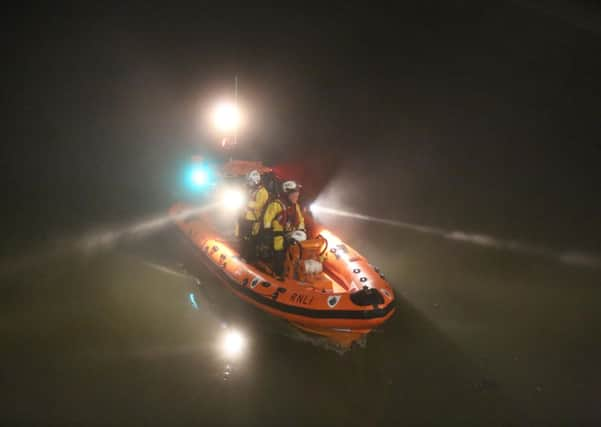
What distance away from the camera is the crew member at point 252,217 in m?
5.03

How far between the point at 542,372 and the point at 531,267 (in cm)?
392

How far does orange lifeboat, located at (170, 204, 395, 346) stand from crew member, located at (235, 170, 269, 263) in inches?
6.7

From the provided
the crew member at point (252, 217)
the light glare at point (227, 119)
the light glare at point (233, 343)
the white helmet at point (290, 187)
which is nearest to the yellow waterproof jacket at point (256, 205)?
the crew member at point (252, 217)

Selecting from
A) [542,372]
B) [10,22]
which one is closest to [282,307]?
[542,372]

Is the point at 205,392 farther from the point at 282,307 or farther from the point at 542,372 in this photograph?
the point at 542,372

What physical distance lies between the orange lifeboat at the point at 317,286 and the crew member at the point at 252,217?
0.56ft

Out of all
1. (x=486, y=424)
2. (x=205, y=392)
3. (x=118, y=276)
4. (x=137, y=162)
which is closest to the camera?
(x=486, y=424)

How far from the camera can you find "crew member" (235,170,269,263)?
5031mm

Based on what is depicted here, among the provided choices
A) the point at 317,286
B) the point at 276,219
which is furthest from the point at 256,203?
the point at 317,286

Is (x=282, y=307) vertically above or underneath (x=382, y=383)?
above

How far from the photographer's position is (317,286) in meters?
4.70

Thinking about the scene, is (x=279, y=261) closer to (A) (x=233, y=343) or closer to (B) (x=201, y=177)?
(A) (x=233, y=343)

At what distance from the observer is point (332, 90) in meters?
16.8

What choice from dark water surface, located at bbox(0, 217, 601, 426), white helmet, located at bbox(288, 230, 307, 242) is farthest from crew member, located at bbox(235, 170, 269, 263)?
dark water surface, located at bbox(0, 217, 601, 426)
